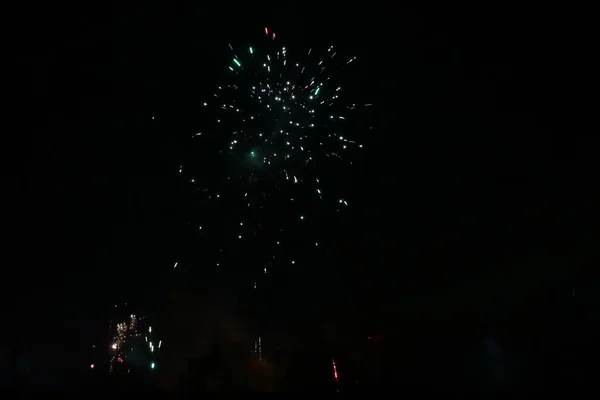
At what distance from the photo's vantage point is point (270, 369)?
16.0 meters

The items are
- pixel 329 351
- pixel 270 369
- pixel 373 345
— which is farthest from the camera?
pixel 270 369

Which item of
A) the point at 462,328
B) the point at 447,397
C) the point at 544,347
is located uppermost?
the point at 462,328

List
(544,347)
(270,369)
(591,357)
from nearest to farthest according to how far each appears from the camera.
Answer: (591,357) < (544,347) < (270,369)

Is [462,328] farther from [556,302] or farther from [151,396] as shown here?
[151,396]

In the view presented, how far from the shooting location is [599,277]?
37.8 ft

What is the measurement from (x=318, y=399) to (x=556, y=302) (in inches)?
264

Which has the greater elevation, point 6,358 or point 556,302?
point 6,358

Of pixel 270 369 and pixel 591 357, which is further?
pixel 270 369

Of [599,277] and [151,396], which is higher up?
[599,277]

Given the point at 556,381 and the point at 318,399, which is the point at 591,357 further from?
the point at 318,399

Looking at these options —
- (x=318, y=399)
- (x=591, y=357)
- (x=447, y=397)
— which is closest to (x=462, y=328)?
(x=591, y=357)

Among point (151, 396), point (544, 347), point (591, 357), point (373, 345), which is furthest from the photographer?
point (373, 345)

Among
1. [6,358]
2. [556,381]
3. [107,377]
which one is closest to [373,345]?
[556,381]

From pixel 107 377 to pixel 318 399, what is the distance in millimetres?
4713
